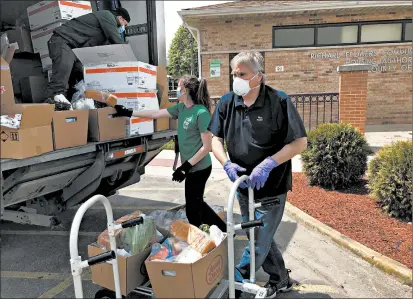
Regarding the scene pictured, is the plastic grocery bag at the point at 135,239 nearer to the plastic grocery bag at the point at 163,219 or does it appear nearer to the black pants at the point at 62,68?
the plastic grocery bag at the point at 163,219

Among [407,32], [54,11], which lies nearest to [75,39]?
[54,11]

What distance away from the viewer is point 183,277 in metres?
2.41

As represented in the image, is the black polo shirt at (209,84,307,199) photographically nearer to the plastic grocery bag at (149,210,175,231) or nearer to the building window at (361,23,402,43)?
the plastic grocery bag at (149,210,175,231)

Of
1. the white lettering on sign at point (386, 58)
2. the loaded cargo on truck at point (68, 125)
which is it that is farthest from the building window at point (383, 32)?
the loaded cargo on truck at point (68, 125)

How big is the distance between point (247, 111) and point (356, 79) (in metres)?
6.75

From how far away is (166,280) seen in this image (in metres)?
2.47

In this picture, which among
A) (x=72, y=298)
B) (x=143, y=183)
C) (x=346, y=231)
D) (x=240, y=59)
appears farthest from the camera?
(x=143, y=183)

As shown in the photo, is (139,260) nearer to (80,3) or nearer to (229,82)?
(80,3)

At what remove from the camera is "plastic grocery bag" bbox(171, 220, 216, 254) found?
260 cm

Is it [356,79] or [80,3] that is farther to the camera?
[356,79]

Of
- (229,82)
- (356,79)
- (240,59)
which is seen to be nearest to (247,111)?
(240,59)

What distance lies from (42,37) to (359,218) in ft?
15.5

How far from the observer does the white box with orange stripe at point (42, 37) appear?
4.99 m

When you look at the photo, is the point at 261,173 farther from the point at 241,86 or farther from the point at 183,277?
the point at 183,277
